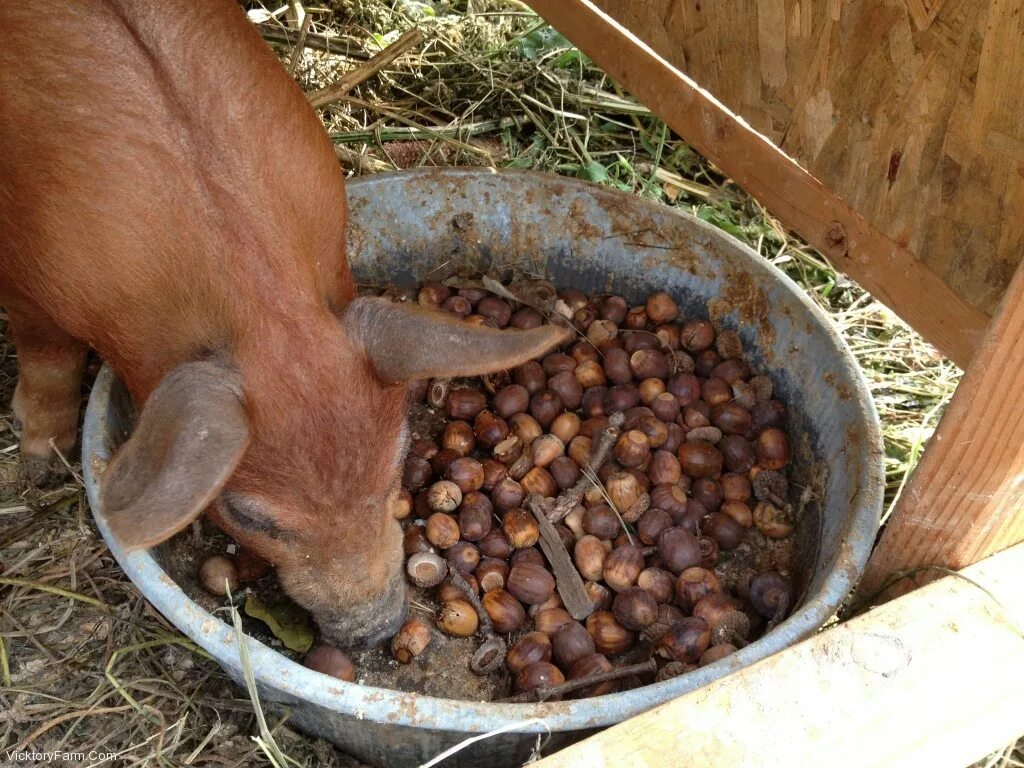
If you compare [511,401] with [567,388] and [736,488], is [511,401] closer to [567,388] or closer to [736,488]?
[567,388]

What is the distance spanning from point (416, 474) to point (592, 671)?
3.20ft

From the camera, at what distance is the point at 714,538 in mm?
3262

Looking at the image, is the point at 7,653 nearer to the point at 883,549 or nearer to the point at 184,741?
the point at 184,741

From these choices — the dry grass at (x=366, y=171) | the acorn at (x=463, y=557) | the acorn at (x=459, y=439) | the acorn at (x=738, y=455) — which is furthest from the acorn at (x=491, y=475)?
the dry grass at (x=366, y=171)

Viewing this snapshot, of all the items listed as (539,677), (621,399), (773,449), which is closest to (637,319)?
(621,399)

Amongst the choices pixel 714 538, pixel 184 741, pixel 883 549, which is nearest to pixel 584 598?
pixel 714 538

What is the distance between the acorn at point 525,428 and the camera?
11.5 feet

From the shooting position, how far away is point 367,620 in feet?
8.62

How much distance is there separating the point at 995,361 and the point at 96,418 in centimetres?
232

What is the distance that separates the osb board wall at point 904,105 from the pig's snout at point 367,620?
1835mm

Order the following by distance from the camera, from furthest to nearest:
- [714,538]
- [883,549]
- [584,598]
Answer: [714,538], [584,598], [883,549]

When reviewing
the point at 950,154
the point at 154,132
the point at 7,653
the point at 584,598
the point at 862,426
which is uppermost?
the point at 950,154

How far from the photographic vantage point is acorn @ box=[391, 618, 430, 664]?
9.29 feet

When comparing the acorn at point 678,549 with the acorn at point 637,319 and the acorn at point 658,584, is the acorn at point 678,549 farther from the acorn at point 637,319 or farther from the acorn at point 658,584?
the acorn at point 637,319
